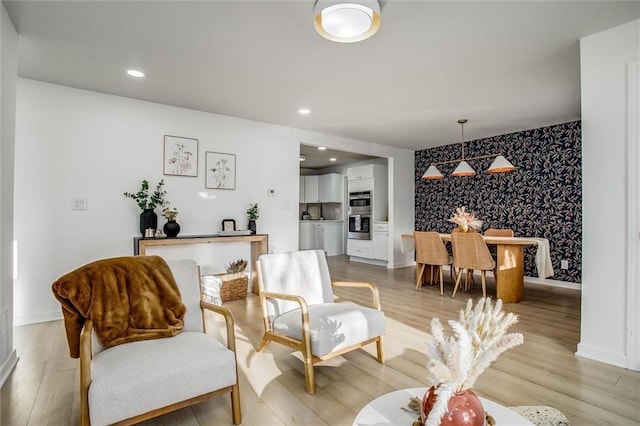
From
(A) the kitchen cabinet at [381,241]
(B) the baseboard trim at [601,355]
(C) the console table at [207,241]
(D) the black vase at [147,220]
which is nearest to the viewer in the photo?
(B) the baseboard trim at [601,355]

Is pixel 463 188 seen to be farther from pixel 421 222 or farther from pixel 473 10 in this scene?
pixel 473 10

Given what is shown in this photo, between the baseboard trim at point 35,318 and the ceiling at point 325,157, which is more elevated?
the ceiling at point 325,157

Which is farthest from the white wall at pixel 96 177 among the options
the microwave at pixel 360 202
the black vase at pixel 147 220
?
the microwave at pixel 360 202

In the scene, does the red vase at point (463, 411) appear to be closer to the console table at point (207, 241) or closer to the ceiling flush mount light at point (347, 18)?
the ceiling flush mount light at point (347, 18)

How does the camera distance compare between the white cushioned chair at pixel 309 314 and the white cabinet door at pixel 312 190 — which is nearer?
the white cushioned chair at pixel 309 314

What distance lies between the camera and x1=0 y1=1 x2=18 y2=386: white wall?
218 centimetres

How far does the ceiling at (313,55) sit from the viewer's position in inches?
88.0

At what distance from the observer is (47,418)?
5.74ft

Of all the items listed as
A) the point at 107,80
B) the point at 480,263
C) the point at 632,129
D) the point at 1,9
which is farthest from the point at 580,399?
the point at 107,80

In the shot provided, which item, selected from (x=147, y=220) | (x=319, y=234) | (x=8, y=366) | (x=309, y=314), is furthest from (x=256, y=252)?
(x=319, y=234)

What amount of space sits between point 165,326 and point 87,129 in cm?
293

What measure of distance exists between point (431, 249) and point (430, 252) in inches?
2.0

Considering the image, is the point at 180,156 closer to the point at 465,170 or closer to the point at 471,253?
the point at 465,170

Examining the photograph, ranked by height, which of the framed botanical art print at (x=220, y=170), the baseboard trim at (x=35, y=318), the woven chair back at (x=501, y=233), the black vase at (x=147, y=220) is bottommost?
the baseboard trim at (x=35, y=318)
